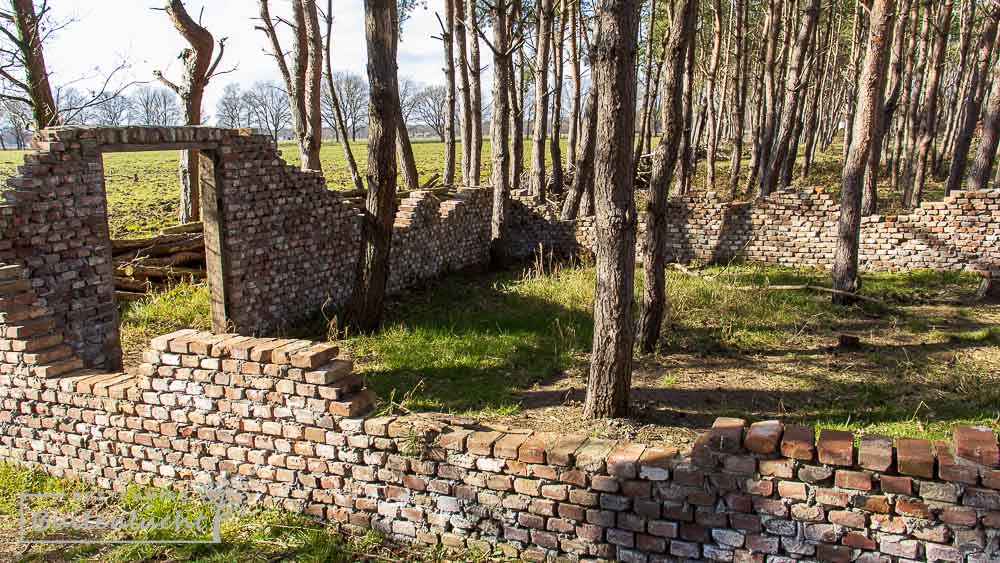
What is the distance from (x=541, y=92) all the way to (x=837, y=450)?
14278 mm

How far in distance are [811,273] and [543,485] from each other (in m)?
10.6

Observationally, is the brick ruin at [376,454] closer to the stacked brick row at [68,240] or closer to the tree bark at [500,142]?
the stacked brick row at [68,240]

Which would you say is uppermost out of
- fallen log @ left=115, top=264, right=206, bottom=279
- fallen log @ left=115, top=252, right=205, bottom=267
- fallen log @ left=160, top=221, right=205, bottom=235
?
A: fallen log @ left=160, top=221, right=205, bottom=235

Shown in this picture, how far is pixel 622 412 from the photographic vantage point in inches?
241

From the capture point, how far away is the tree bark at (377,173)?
8.76m

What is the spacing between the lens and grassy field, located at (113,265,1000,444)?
6410mm

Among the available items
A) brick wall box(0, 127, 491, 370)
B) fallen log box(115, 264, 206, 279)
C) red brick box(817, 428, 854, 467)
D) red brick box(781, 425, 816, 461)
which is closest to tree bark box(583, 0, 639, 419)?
red brick box(781, 425, 816, 461)

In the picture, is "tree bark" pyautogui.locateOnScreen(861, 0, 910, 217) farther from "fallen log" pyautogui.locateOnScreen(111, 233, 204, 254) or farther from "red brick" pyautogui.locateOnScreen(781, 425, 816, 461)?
"fallen log" pyautogui.locateOnScreen(111, 233, 204, 254)

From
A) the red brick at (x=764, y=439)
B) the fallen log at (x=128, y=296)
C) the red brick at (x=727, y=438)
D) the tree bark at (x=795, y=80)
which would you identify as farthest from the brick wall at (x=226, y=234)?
the tree bark at (x=795, y=80)

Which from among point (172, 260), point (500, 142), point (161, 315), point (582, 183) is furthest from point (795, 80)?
point (161, 315)

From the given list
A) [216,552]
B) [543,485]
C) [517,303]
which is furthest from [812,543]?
[517,303]

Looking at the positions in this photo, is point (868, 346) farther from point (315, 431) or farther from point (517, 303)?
point (315, 431)

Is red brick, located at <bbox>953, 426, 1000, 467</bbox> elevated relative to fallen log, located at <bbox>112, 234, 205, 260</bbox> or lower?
lower

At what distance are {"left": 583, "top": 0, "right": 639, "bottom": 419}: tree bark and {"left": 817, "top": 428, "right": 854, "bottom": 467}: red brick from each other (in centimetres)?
251
